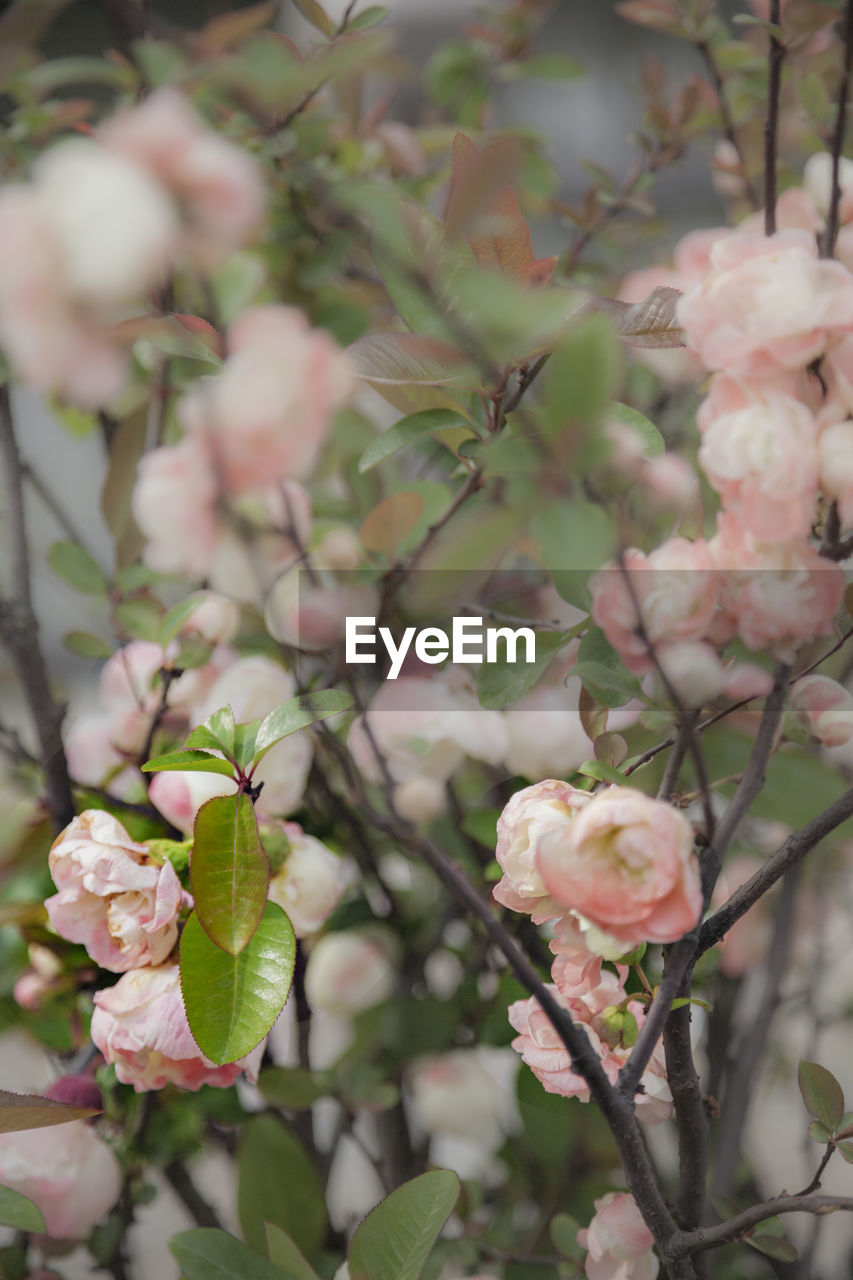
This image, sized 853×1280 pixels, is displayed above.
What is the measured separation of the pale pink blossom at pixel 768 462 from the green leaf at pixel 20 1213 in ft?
1.08

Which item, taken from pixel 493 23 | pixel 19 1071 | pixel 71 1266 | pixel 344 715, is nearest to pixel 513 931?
pixel 344 715

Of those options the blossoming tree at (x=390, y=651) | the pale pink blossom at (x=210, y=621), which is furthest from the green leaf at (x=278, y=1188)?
the pale pink blossom at (x=210, y=621)

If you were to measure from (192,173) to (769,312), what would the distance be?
0.14 m

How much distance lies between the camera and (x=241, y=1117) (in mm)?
435

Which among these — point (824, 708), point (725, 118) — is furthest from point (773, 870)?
point (725, 118)

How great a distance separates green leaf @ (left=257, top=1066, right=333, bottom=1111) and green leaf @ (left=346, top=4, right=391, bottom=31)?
41 centimetres

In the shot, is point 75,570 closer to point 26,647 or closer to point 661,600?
point 26,647

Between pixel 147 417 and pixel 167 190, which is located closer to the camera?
pixel 167 190

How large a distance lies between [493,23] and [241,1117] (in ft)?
2.30

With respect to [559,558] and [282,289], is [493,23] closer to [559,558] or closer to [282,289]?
[282,289]

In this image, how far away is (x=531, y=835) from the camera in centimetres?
25

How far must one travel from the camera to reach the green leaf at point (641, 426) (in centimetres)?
29

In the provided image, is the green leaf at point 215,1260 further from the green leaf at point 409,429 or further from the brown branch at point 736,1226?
the green leaf at point 409,429

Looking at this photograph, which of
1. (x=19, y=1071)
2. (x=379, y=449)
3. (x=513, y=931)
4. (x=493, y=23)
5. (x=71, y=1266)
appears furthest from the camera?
(x=19, y=1071)
